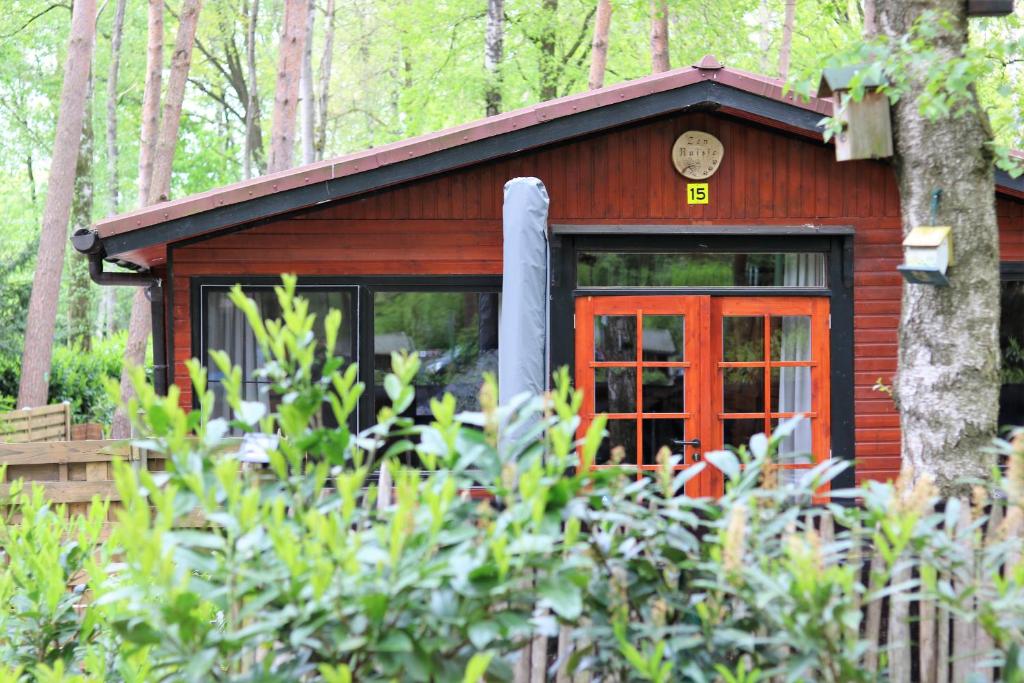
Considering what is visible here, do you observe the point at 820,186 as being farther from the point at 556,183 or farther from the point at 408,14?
the point at 408,14

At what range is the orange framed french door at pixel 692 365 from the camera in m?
8.13

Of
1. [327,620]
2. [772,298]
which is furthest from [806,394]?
[327,620]

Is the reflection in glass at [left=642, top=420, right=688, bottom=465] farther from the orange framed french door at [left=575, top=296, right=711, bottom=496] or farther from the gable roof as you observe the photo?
the gable roof

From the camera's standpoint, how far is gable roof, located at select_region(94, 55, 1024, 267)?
24.8 feet

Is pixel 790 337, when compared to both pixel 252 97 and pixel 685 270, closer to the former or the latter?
pixel 685 270

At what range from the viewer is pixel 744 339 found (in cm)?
823

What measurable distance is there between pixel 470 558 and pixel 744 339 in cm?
634

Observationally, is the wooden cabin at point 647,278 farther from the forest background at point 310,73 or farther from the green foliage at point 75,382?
the green foliage at point 75,382

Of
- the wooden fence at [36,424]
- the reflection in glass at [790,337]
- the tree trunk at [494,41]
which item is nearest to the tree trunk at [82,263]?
the tree trunk at [494,41]

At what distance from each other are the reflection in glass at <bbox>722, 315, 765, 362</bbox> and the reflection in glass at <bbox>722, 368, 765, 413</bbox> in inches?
3.8

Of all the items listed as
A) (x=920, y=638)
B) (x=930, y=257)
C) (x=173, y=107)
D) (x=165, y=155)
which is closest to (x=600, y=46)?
(x=173, y=107)

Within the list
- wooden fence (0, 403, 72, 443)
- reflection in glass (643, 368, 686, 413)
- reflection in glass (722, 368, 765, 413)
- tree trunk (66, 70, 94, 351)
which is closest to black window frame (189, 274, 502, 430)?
reflection in glass (643, 368, 686, 413)

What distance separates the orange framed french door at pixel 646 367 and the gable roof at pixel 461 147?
1.27 metres

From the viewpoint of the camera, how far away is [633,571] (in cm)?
259
